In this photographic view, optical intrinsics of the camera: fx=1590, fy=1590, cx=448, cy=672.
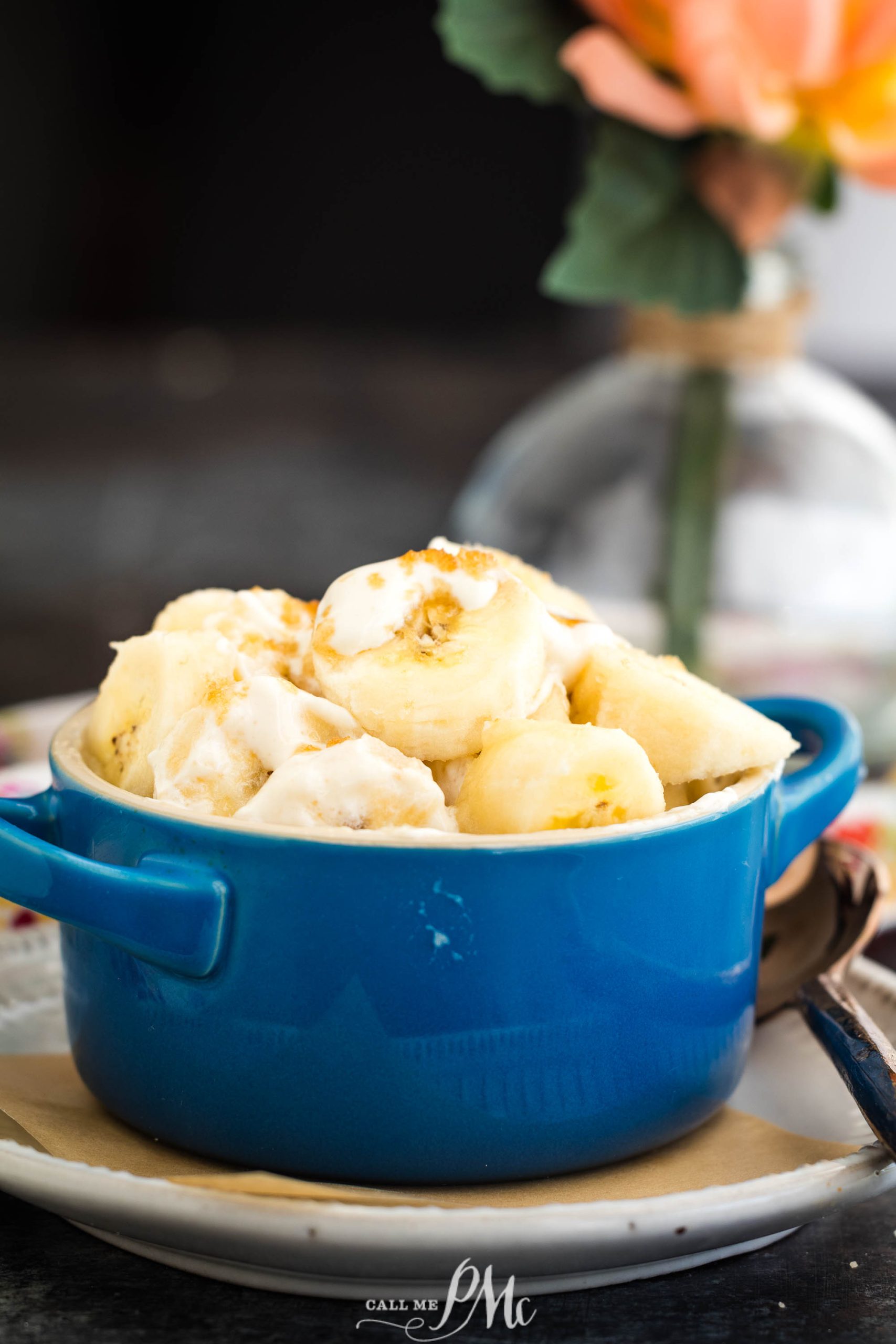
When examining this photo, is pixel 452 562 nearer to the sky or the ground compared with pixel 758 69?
nearer to the ground

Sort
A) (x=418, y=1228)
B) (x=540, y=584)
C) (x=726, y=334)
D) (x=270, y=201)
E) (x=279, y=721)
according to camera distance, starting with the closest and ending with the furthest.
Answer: (x=418, y=1228), (x=279, y=721), (x=540, y=584), (x=726, y=334), (x=270, y=201)

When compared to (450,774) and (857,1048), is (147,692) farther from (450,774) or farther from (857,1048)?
(857,1048)

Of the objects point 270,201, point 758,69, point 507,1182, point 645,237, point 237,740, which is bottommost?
point 270,201

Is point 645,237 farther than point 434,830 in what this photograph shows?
Yes

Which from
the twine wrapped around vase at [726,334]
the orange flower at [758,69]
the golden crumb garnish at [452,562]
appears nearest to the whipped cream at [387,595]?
the golden crumb garnish at [452,562]

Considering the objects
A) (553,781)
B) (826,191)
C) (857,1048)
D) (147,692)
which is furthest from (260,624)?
(826,191)

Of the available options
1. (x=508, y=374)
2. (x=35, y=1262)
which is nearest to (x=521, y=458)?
(x=35, y=1262)

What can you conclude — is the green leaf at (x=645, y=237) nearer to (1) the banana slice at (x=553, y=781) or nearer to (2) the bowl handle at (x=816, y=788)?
(2) the bowl handle at (x=816, y=788)

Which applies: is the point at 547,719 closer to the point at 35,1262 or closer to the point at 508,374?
the point at 35,1262

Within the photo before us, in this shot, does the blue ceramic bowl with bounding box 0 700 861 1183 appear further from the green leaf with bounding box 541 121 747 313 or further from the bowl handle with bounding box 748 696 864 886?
the green leaf with bounding box 541 121 747 313

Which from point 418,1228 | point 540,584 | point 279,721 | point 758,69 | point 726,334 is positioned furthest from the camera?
point 726,334
